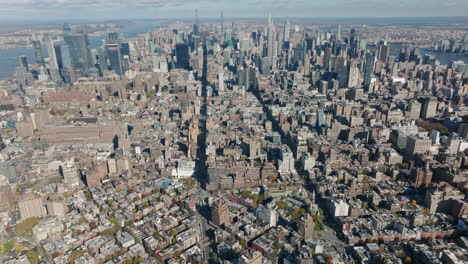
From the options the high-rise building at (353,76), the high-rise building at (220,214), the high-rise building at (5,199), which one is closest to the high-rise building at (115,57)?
the high-rise building at (353,76)

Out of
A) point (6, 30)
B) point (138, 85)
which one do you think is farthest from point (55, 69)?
point (6, 30)

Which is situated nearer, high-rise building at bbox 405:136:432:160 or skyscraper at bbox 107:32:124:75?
high-rise building at bbox 405:136:432:160


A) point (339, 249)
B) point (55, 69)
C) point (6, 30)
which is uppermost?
point (6, 30)

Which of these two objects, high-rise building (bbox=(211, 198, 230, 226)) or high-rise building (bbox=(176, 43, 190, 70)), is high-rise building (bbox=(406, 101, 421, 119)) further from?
high-rise building (bbox=(176, 43, 190, 70))

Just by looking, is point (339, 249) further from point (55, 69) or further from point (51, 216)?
point (55, 69)

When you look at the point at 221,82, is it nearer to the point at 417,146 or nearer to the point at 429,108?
the point at 429,108

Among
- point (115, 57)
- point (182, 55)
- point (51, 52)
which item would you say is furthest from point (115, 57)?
point (182, 55)

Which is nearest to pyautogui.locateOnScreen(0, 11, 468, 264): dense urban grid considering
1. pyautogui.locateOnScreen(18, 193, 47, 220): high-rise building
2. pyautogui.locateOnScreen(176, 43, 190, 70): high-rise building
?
pyautogui.locateOnScreen(18, 193, 47, 220): high-rise building

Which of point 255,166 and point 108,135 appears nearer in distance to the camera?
point 255,166

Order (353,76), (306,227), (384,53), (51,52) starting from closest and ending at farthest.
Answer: (306,227) → (353,76) → (51,52) → (384,53)
